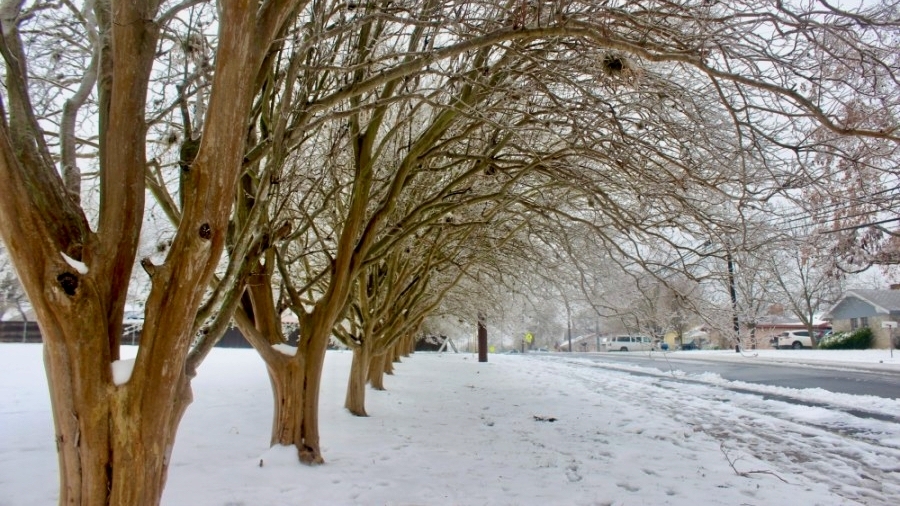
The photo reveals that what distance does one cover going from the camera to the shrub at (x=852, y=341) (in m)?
27.2

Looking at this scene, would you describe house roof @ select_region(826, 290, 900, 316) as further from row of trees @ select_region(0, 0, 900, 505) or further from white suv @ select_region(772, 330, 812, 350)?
row of trees @ select_region(0, 0, 900, 505)

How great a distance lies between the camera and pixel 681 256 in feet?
20.6

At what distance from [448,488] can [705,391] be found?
31.3ft

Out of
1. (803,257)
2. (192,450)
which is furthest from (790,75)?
(192,450)

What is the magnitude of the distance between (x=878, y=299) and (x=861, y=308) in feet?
3.52

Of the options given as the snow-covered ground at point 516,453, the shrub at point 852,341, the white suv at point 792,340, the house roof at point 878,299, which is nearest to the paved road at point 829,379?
the snow-covered ground at point 516,453

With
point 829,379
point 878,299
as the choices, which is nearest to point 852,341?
point 878,299

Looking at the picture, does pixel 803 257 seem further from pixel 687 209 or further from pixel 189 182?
pixel 189 182

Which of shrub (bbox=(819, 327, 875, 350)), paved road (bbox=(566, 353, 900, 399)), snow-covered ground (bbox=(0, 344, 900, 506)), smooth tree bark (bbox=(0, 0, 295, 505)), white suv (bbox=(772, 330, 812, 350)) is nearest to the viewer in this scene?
smooth tree bark (bbox=(0, 0, 295, 505))

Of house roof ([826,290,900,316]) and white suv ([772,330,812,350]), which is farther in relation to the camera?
white suv ([772,330,812,350])

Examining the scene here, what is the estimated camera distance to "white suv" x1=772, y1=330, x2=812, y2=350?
35.8m

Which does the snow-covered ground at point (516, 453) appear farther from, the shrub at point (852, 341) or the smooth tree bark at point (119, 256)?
the shrub at point (852, 341)

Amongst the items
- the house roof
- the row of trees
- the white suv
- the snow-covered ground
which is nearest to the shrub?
the house roof

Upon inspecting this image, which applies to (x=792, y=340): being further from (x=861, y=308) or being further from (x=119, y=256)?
(x=119, y=256)
